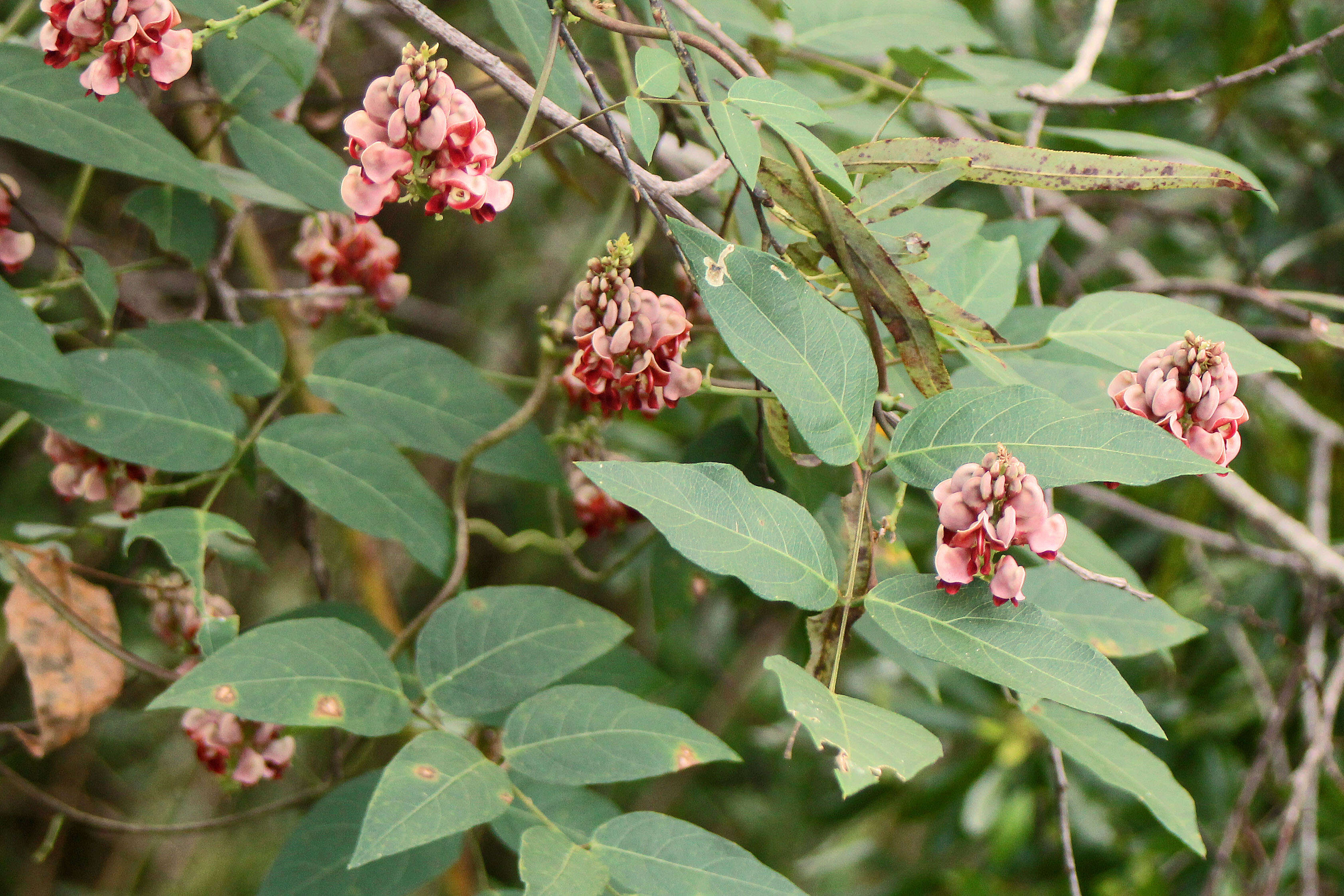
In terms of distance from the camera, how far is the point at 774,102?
0.51 meters

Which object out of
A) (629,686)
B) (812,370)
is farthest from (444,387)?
(812,370)

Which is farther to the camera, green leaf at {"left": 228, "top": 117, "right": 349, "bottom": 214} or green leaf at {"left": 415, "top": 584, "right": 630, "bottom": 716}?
green leaf at {"left": 228, "top": 117, "right": 349, "bottom": 214}

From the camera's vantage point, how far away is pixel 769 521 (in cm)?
50

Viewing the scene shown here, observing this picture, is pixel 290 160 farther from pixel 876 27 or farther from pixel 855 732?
pixel 855 732

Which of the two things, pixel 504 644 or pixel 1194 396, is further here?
pixel 504 644

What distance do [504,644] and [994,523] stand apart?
0.35m

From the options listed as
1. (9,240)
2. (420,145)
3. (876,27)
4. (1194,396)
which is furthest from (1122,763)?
(9,240)

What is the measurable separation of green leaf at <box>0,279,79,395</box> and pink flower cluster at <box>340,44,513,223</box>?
27 centimetres

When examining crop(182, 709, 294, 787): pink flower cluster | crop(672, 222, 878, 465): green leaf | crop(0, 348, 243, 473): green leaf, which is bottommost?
crop(182, 709, 294, 787): pink flower cluster

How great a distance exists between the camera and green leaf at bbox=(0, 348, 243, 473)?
2.28 feet

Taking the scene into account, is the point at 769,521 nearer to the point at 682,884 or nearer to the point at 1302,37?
the point at 682,884

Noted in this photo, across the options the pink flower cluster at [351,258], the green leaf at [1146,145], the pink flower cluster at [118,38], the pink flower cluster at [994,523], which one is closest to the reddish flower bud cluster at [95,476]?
the pink flower cluster at [351,258]

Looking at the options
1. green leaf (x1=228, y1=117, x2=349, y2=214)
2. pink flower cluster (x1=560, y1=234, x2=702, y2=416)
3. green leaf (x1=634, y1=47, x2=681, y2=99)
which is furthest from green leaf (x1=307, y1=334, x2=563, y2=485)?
green leaf (x1=634, y1=47, x2=681, y2=99)

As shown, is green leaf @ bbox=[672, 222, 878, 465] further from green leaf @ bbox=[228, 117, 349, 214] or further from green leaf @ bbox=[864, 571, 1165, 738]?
green leaf @ bbox=[228, 117, 349, 214]
